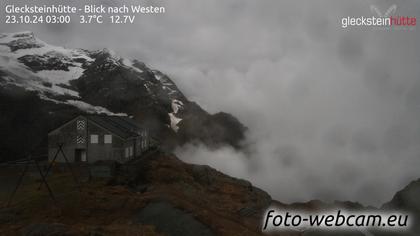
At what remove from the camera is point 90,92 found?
149000 millimetres

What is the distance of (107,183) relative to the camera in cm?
4091

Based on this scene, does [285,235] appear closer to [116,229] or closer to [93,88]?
[116,229]

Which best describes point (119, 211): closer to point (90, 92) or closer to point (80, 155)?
point (80, 155)

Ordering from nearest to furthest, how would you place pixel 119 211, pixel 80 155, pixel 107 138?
1. pixel 119 211
2. pixel 107 138
3. pixel 80 155

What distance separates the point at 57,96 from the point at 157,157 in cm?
7925

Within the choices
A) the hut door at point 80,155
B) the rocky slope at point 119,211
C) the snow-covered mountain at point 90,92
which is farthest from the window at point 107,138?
the snow-covered mountain at point 90,92

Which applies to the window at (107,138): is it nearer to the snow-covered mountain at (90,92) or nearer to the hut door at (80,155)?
the hut door at (80,155)

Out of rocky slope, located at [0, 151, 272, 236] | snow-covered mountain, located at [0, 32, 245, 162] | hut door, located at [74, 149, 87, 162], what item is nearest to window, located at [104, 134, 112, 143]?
hut door, located at [74, 149, 87, 162]

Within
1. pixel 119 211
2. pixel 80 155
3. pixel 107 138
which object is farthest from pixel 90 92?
pixel 119 211

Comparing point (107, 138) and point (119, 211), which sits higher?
point (107, 138)

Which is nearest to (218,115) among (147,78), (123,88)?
(147,78)

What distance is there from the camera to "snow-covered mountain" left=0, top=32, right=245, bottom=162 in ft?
353

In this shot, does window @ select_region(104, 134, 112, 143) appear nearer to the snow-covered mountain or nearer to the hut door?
the hut door

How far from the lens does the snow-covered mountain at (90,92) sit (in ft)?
353
